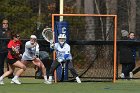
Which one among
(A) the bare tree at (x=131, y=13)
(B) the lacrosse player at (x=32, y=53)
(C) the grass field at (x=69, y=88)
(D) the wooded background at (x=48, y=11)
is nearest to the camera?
(C) the grass field at (x=69, y=88)

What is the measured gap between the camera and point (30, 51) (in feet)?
65.8

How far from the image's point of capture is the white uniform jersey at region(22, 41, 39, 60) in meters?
19.9

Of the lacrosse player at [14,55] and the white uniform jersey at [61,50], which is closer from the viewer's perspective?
the lacrosse player at [14,55]

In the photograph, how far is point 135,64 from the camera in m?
22.9

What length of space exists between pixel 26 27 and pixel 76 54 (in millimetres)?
7237

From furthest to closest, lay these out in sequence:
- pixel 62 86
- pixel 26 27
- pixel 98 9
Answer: pixel 98 9
pixel 26 27
pixel 62 86

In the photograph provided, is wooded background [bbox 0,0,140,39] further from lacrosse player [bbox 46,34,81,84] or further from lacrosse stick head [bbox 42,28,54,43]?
lacrosse player [bbox 46,34,81,84]

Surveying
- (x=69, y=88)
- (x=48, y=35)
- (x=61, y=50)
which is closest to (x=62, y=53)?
(x=61, y=50)

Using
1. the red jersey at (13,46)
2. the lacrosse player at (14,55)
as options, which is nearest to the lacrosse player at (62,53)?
the lacrosse player at (14,55)

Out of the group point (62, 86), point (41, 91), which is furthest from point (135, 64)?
point (41, 91)

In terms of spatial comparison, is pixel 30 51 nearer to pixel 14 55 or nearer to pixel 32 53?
pixel 32 53

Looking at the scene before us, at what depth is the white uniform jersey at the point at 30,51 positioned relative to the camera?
19891 millimetres

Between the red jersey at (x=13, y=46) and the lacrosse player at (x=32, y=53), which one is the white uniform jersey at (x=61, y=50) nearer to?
the lacrosse player at (x=32, y=53)

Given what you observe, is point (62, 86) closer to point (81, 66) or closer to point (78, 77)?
point (78, 77)
